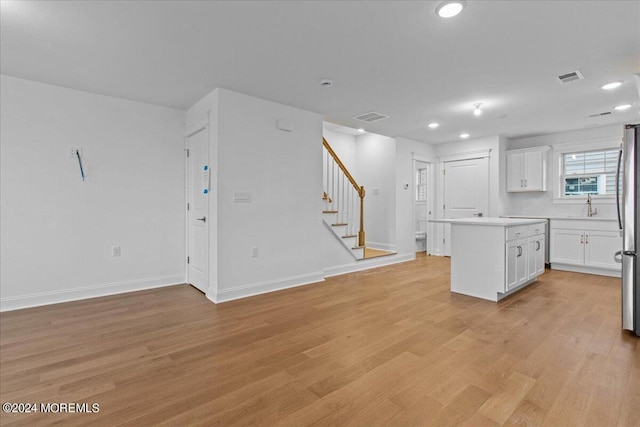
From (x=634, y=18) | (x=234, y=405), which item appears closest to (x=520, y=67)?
(x=634, y=18)

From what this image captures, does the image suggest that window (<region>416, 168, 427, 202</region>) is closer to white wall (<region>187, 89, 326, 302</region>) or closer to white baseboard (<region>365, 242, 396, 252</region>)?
white baseboard (<region>365, 242, 396, 252</region>)

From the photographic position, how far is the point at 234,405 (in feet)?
5.85

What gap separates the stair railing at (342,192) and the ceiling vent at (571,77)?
3207 millimetres

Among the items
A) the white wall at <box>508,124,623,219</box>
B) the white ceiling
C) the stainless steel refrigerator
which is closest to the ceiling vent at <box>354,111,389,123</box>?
the white ceiling

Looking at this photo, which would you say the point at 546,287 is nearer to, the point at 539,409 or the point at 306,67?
the point at 539,409

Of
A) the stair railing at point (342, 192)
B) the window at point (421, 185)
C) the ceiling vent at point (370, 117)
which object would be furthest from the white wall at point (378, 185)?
the window at point (421, 185)

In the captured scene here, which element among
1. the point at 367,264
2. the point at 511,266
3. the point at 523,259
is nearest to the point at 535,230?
the point at 523,259

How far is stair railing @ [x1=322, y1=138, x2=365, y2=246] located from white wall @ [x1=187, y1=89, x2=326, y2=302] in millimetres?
1120

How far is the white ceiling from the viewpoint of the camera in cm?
222

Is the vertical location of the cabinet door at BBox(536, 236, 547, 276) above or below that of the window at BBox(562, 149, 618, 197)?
below

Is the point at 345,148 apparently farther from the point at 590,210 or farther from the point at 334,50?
the point at 590,210

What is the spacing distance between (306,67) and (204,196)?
2080mm

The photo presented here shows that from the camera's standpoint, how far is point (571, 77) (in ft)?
11.0

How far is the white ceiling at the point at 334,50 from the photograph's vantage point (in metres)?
2.22
